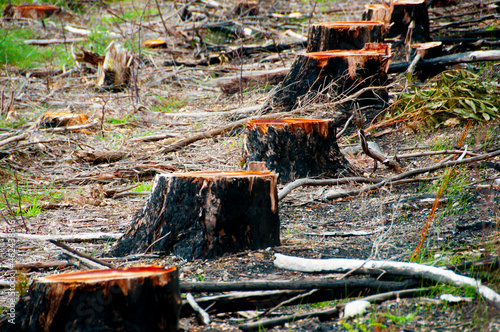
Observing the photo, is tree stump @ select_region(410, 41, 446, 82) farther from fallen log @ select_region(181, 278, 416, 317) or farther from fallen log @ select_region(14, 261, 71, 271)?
fallen log @ select_region(14, 261, 71, 271)

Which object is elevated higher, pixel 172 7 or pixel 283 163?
pixel 172 7

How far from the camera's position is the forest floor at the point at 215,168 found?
1995mm

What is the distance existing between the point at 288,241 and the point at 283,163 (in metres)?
1.27

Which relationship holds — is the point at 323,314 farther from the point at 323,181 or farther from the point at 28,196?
the point at 28,196

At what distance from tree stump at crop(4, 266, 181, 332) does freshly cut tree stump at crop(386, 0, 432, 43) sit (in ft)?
22.7

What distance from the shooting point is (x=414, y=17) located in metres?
7.54

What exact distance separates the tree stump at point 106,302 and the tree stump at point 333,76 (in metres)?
3.56

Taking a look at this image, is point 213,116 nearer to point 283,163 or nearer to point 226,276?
point 283,163

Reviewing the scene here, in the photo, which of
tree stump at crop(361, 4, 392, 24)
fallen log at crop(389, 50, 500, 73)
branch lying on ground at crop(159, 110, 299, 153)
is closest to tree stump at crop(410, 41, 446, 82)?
fallen log at crop(389, 50, 500, 73)

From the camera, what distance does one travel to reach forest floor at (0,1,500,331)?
200cm

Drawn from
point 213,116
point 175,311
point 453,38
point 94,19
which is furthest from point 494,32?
point 94,19

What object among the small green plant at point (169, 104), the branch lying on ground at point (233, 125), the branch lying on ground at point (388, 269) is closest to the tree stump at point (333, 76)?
the branch lying on ground at point (233, 125)

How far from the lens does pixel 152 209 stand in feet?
8.87

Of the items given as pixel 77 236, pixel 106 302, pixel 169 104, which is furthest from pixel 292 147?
pixel 169 104
